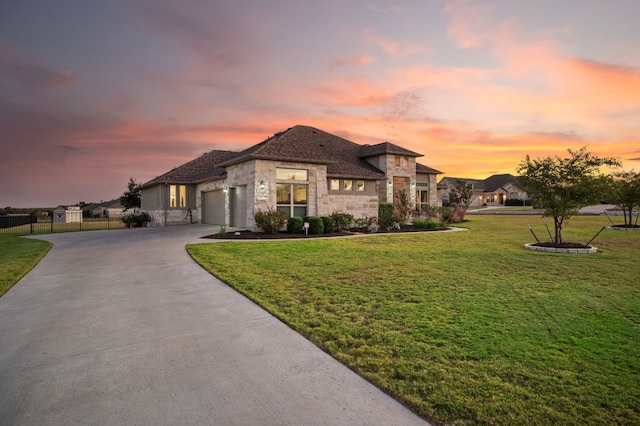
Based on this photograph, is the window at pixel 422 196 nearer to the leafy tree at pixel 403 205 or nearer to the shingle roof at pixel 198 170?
the leafy tree at pixel 403 205

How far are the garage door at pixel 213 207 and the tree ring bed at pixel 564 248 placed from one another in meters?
17.5

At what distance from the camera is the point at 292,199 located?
1819 cm

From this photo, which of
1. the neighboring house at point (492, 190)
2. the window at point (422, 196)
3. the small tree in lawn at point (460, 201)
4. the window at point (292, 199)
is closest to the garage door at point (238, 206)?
the window at point (292, 199)

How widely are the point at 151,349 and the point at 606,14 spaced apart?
58.3ft

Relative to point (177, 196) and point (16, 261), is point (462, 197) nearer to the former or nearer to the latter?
point (177, 196)

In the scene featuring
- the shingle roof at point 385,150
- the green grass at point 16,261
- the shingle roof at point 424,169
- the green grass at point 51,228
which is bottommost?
the green grass at point 16,261

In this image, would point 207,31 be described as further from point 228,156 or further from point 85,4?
point 228,156

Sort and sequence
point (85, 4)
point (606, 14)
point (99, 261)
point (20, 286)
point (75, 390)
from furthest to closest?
point (85, 4), point (606, 14), point (99, 261), point (20, 286), point (75, 390)

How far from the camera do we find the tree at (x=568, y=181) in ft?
35.6

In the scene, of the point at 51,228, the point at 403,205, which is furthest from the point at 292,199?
the point at 51,228

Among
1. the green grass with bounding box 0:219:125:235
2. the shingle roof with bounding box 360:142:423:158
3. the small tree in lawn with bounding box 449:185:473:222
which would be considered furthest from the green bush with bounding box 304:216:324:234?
the green grass with bounding box 0:219:125:235

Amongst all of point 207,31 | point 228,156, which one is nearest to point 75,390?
point 207,31

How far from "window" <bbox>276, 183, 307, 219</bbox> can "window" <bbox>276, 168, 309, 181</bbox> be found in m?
0.40

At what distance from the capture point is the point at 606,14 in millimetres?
11922
